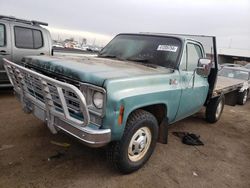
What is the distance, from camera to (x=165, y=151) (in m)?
4.29

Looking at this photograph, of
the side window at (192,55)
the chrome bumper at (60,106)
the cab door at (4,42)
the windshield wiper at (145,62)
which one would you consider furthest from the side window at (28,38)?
the side window at (192,55)

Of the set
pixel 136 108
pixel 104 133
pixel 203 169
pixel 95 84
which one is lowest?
pixel 203 169

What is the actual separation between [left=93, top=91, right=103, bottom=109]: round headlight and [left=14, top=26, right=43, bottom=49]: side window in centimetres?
497

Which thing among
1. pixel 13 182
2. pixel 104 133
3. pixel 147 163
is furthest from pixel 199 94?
pixel 13 182

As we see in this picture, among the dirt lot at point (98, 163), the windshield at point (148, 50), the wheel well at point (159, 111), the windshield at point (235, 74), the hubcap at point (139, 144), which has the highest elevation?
the windshield at point (148, 50)

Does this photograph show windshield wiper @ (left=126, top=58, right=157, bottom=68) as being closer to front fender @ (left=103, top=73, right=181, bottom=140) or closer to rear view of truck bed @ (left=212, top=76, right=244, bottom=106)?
front fender @ (left=103, top=73, right=181, bottom=140)

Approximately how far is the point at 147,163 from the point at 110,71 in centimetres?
161

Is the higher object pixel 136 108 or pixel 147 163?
pixel 136 108

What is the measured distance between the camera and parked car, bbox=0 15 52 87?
21.4 ft

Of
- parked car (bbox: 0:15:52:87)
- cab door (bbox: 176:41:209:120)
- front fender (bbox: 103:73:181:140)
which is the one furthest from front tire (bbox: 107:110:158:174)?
parked car (bbox: 0:15:52:87)

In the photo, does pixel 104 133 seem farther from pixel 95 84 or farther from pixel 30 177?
pixel 30 177

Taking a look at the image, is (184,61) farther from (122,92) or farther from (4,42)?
(4,42)

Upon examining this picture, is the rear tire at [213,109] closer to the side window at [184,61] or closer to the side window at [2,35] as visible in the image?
the side window at [184,61]

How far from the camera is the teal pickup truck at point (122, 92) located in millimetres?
2703
